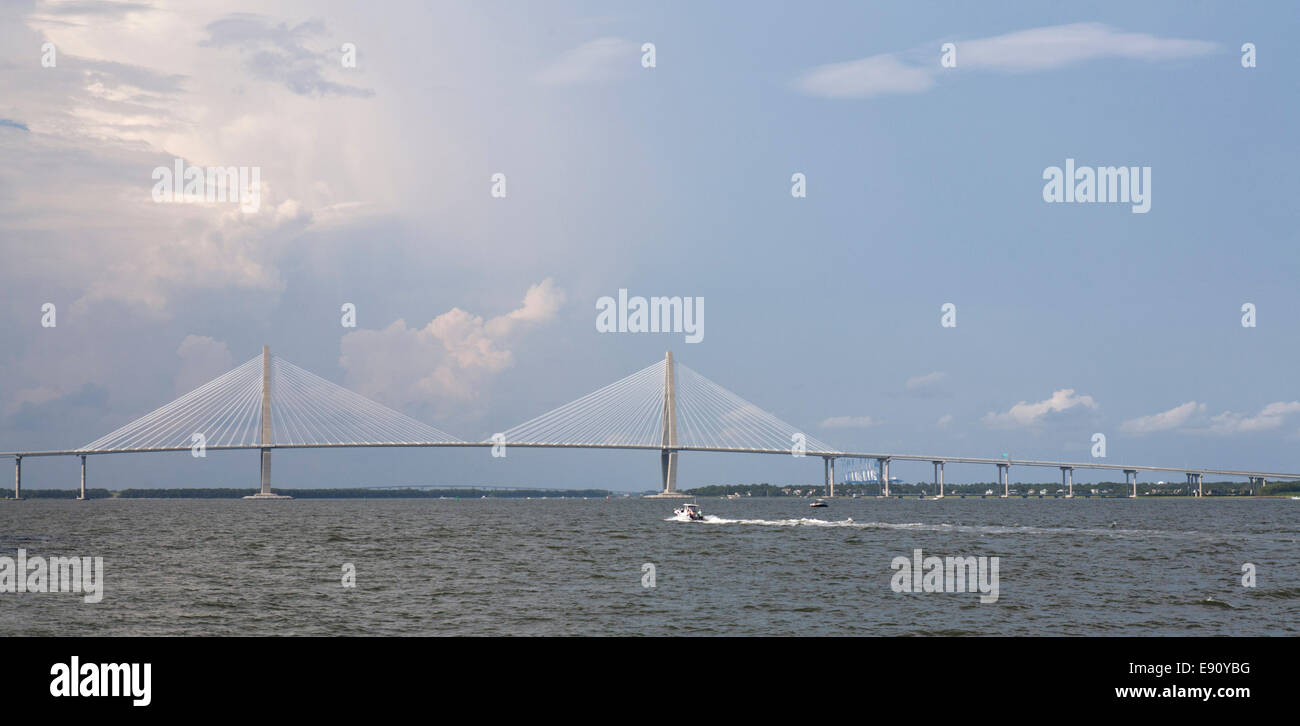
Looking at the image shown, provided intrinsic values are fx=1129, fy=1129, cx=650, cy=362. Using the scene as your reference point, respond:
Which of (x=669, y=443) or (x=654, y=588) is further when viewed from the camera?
(x=669, y=443)

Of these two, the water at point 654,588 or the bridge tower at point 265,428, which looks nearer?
the water at point 654,588

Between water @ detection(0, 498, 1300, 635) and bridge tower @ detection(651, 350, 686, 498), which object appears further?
bridge tower @ detection(651, 350, 686, 498)

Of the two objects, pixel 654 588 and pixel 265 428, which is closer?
pixel 654 588

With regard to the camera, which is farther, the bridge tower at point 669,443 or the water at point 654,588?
the bridge tower at point 669,443

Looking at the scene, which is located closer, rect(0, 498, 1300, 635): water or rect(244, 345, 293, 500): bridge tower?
rect(0, 498, 1300, 635): water
